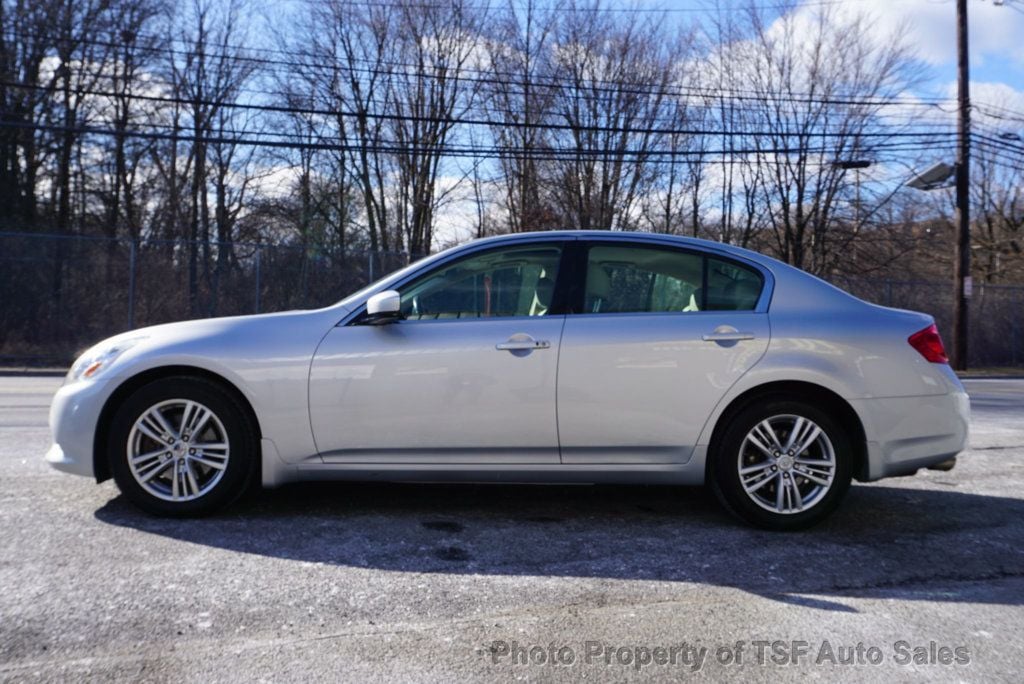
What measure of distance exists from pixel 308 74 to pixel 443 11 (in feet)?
16.3

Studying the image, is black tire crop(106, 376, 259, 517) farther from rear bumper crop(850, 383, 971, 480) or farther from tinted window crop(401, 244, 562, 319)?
rear bumper crop(850, 383, 971, 480)

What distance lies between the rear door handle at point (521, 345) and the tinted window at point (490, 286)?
0.23 m

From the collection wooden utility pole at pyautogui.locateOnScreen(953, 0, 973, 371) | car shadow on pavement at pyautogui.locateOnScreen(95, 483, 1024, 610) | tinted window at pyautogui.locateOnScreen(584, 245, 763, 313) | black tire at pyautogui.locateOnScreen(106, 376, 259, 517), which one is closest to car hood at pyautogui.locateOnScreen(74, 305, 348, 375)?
black tire at pyautogui.locateOnScreen(106, 376, 259, 517)

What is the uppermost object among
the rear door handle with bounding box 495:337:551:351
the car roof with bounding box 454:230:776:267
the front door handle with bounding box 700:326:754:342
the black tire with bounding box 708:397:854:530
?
the car roof with bounding box 454:230:776:267

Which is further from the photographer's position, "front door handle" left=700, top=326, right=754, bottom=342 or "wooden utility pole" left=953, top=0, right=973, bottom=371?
"wooden utility pole" left=953, top=0, right=973, bottom=371

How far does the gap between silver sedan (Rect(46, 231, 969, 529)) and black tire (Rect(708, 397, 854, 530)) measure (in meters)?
0.01

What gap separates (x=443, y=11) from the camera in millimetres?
28500

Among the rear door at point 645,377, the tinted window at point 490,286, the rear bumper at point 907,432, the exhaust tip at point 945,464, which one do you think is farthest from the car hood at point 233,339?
the exhaust tip at point 945,464

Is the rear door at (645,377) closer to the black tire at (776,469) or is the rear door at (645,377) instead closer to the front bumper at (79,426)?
the black tire at (776,469)

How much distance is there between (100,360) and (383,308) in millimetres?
1569

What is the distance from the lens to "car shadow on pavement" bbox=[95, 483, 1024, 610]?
393 cm

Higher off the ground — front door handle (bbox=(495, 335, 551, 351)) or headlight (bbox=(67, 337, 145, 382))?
front door handle (bbox=(495, 335, 551, 351))

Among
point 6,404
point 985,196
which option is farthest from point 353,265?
point 985,196

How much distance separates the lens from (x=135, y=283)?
19141 millimetres
